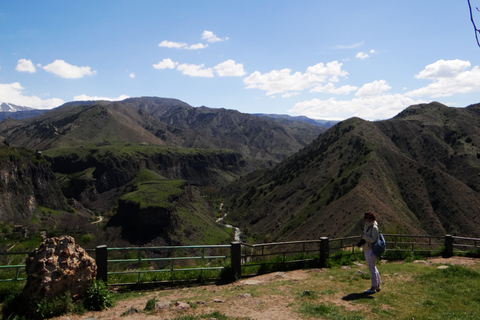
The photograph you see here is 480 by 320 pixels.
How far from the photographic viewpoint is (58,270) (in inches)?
388

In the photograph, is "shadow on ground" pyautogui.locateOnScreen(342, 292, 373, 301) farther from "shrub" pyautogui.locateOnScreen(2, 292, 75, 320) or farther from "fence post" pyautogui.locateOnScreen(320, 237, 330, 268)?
"shrub" pyautogui.locateOnScreen(2, 292, 75, 320)

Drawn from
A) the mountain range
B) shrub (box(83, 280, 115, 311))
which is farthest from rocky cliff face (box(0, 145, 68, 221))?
shrub (box(83, 280, 115, 311))

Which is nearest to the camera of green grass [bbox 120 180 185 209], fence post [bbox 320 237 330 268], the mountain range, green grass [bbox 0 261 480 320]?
green grass [bbox 0 261 480 320]

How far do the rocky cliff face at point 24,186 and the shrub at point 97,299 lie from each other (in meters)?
116

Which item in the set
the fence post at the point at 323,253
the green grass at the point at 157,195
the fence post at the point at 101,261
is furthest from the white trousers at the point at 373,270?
the green grass at the point at 157,195

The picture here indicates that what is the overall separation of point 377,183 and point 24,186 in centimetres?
12083

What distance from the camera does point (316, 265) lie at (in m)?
14.6

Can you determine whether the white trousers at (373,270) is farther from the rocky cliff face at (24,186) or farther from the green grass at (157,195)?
the rocky cliff face at (24,186)

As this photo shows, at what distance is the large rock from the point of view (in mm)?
9594

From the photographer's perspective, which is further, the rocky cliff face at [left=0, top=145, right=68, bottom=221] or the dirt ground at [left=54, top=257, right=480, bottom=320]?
the rocky cliff face at [left=0, top=145, right=68, bottom=221]

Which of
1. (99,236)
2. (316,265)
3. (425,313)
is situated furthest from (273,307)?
(99,236)

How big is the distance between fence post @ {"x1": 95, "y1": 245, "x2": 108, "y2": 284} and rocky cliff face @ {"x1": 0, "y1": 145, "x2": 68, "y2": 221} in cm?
11455

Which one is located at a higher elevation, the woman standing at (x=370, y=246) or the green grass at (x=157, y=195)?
the woman standing at (x=370, y=246)

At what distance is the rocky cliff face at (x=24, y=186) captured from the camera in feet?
366
